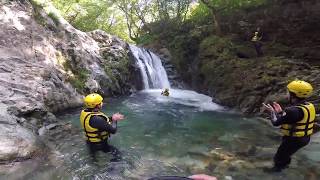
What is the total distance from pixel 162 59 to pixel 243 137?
12.3m

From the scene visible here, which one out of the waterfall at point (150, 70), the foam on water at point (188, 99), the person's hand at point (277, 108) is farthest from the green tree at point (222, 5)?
the person's hand at point (277, 108)

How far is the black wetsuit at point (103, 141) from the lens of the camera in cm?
615

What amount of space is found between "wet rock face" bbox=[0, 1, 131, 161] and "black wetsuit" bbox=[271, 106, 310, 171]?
5.00m

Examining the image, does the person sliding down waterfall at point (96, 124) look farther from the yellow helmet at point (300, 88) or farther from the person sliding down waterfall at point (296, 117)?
the yellow helmet at point (300, 88)

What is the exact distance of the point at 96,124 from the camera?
6.20 m

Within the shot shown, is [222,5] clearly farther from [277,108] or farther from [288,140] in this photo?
[288,140]

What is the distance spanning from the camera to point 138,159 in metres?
7.49

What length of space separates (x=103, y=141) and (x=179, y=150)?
7.87ft

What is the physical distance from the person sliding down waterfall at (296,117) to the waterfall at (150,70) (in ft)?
42.9

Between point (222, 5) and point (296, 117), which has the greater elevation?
point (222, 5)

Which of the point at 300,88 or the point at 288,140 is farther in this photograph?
the point at 288,140

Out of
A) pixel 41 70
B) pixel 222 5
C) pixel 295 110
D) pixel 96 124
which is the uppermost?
pixel 222 5

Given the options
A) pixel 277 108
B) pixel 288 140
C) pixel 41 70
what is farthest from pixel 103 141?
pixel 41 70

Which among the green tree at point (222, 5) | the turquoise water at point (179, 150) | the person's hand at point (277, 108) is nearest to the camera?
the person's hand at point (277, 108)
